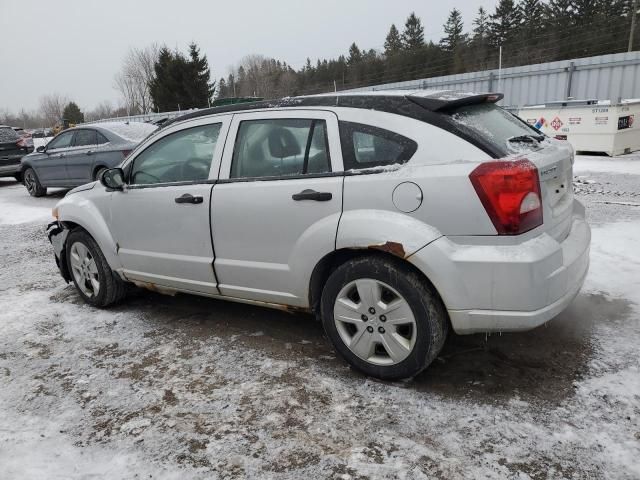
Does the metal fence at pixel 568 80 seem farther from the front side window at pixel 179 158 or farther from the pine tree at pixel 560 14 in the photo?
the pine tree at pixel 560 14

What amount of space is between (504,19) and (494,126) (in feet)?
174

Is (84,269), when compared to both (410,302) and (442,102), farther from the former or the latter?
(442,102)

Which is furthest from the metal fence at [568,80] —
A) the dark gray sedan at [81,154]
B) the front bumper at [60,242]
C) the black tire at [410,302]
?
the black tire at [410,302]

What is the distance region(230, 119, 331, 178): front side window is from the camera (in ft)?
10.2

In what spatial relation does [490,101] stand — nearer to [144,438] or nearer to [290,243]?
[290,243]

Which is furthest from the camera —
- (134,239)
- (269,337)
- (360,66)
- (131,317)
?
(360,66)

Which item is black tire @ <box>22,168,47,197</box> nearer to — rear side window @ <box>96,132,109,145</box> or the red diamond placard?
rear side window @ <box>96,132,109,145</box>

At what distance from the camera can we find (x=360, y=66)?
152 feet

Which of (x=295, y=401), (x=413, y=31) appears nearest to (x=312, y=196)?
(x=295, y=401)

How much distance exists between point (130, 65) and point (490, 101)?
75.1 metres

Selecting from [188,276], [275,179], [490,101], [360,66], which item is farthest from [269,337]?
[360,66]

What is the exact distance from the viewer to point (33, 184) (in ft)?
40.2

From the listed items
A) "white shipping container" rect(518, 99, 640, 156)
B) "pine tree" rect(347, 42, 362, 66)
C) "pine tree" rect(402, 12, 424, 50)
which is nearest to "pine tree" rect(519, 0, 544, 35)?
"pine tree" rect(402, 12, 424, 50)

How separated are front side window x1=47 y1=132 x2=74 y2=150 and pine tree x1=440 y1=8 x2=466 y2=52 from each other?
44119 mm
